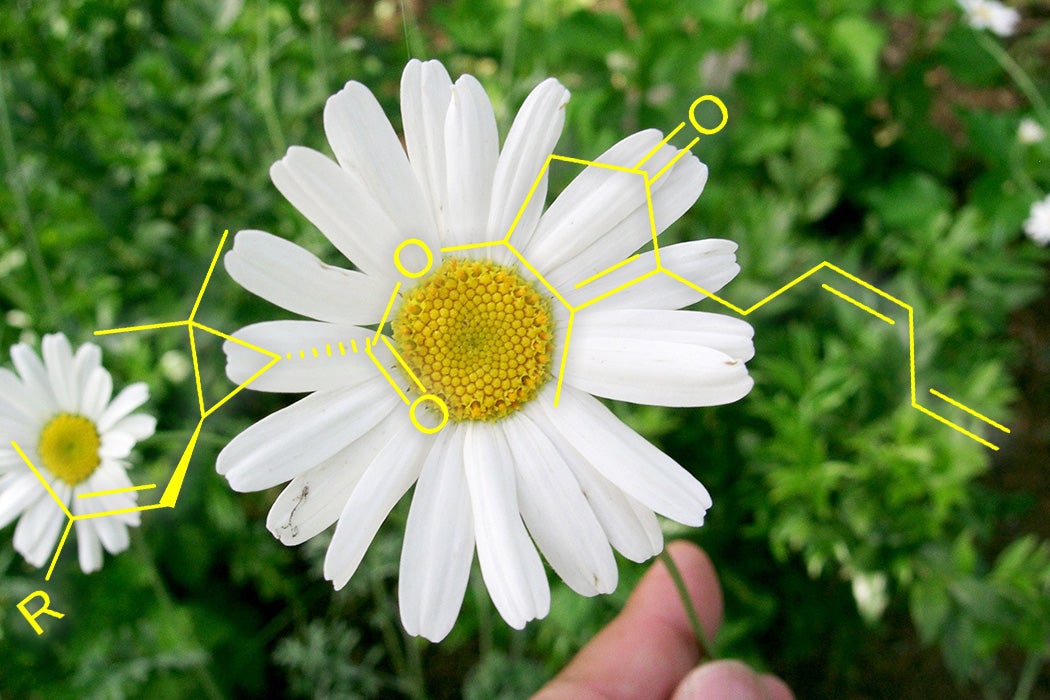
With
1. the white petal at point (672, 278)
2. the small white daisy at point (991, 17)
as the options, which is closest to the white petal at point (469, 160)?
the white petal at point (672, 278)

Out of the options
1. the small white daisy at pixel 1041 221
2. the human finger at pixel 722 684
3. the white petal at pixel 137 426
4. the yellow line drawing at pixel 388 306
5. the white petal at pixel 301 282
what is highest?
the white petal at pixel 301 282

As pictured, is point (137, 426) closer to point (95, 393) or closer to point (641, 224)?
point (95, 393)

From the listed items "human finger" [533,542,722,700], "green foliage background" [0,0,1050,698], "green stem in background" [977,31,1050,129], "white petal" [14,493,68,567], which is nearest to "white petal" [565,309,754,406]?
"green foliage background" [0,0,1050,698]

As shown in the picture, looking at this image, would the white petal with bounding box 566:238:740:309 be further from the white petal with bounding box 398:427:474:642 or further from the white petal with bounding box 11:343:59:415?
the white petal with bounding box 11:343:59:415

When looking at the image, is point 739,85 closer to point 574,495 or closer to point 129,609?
point 574,495

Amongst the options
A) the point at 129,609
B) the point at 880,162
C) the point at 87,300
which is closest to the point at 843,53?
the point at 880,162

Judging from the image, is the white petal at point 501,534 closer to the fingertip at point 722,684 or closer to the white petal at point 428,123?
the white petal at point 428,123

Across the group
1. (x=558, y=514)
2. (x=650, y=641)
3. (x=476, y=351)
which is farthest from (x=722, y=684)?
(x=476, y=351)
